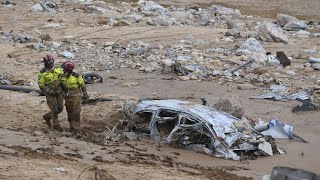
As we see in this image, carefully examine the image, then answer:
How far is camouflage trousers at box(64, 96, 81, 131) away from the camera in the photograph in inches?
443

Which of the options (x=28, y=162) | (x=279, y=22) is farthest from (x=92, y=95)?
(x=279, y=22)

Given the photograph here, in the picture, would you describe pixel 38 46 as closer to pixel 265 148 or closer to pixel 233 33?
pixel 233 33

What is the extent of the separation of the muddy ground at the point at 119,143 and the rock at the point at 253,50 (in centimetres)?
99

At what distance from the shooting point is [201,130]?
10.5 metres

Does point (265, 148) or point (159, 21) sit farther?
point (159, 21)

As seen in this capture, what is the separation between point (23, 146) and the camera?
391 inches

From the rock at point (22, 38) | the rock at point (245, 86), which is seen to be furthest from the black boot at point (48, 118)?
the rock at point (22, 38)

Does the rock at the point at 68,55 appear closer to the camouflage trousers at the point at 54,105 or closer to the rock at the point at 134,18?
the rock at the point at 134,18

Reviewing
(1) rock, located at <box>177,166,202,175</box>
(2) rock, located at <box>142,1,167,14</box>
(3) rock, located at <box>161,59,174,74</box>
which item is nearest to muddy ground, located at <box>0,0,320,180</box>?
(1) rock, located at <box>177,166,202,175</box>

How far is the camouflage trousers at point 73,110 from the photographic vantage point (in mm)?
11250

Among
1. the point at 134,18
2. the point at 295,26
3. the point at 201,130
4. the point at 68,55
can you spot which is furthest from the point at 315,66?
the point at 134,18

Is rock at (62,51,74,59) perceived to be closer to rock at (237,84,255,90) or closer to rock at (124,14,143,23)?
rock at (237,84,255,90)

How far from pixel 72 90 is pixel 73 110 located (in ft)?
1.49

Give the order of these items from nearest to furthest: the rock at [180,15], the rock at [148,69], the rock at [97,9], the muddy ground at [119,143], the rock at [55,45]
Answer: the muddy ground at [119,143] → the rock at [148,69] → the rock at [55,45] → the rock at [180,15] → the rock at [97,9]
